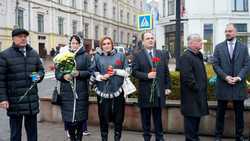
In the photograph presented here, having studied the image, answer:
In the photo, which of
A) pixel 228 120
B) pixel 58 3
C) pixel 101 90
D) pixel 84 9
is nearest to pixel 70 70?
pixel 101 90

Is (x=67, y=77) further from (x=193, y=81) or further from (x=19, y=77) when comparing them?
(x=193, y=81)

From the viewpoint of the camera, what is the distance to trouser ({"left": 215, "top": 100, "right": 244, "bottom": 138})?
7043 millimetres

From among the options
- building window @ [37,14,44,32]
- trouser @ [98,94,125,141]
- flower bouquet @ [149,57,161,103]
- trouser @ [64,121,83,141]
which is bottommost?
trouser @ [64,121,83,141]

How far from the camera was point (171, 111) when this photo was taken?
8102 mm

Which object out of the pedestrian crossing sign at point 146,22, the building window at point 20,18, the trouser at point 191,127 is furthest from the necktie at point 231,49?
the building window at point 20,18

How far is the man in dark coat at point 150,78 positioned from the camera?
689 centimetres

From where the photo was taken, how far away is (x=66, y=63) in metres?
6.61

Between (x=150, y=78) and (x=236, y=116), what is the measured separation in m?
1.70

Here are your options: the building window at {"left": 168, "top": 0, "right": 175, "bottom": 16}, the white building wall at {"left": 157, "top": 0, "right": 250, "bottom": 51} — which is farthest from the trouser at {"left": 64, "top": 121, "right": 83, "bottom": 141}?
the building window at {"left": 168, "top": 0, "right": 175, "bottom": 16}

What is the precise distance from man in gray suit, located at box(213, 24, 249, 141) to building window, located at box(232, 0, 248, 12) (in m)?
41.9

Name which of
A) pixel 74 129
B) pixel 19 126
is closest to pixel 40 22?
pixel 74 129

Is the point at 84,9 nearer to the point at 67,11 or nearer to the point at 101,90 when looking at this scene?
the point at 67,11

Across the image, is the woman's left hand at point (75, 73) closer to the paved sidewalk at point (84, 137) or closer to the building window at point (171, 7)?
the paved sidewalk at point (84, 137)

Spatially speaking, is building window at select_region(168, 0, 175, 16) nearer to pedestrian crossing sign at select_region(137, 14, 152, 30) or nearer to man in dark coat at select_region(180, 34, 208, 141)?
pedestrian crossing sign at select_region(137, 14, 152, 30)
